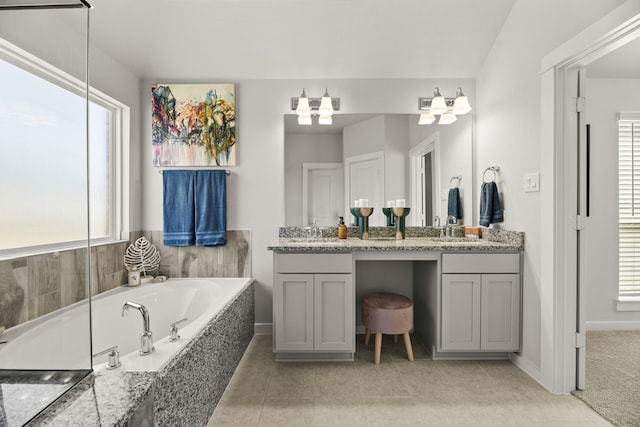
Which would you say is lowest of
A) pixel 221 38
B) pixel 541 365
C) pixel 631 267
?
pixel 541 365

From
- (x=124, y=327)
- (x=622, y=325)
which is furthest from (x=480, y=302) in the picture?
(x=124, y=327)

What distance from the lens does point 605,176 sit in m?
2.88

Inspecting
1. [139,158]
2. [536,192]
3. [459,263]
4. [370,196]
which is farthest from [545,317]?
[139,158]

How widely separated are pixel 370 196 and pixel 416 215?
1.39 feet

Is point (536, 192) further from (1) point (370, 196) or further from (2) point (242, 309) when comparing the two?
(2) point (242, 309)

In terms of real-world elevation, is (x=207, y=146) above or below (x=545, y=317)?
above

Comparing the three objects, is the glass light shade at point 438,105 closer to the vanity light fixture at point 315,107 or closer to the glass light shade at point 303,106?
the vanity light fixture at point 315,107

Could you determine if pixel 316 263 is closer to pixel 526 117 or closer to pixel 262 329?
pixel 262 329

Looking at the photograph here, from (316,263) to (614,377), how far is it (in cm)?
198

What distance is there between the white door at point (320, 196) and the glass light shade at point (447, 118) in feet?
3.22

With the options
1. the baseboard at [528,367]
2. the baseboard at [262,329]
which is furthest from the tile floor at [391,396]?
the baseboard at [262,329]

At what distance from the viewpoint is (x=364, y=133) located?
280 centimetres

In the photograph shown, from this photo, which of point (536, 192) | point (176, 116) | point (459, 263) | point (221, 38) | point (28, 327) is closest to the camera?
point (28, 327)

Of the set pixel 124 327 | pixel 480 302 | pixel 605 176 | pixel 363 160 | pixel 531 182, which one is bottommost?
pixel 124 327
